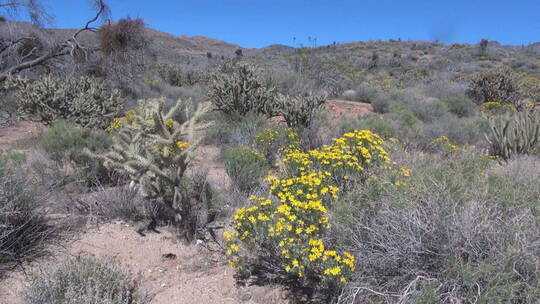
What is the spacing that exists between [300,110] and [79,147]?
463cm

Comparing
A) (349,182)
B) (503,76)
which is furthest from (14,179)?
(503,76)

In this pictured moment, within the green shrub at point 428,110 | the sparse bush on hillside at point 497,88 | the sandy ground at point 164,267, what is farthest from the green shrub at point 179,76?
the sandy ground at point 164,267

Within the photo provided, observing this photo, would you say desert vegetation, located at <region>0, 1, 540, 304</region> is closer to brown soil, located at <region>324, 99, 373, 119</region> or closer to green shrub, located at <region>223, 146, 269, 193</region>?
green shrub, located at <region>223, 146, 269, 193</region>

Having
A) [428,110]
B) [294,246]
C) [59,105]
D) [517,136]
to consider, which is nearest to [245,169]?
[294,246]

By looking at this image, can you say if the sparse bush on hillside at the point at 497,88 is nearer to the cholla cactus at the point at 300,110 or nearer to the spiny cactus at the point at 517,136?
the spiny cactus at the point at 517,136

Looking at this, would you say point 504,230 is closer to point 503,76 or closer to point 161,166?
point 161,166

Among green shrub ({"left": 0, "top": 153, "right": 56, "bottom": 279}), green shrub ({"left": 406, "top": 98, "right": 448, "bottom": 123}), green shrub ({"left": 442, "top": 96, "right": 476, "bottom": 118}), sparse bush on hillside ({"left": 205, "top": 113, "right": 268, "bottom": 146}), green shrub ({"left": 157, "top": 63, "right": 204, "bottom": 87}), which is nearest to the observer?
green shrub ({"left": 0, "top": 153, "right": 56, "bottom": 279})

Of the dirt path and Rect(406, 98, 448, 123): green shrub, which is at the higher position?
Rect(406, 98, 448, 123): green shrub

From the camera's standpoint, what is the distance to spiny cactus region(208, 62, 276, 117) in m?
9.43

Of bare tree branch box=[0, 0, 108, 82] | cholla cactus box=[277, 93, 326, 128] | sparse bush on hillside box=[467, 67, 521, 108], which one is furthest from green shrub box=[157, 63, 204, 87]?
sparse bush on hillside box=[467, 67, 521, 108]

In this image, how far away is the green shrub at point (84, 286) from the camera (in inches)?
111

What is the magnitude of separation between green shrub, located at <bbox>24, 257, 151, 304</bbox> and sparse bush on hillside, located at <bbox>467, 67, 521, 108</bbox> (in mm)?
15127

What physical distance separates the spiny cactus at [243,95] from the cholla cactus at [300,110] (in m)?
0.67

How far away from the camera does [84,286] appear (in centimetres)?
303
